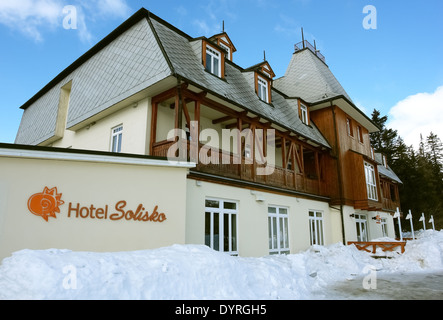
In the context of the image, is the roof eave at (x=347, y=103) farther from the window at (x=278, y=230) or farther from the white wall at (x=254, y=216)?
the window at (x=278, y=230)

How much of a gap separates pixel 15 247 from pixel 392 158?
43810mm

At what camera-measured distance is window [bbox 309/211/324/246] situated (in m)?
16.5

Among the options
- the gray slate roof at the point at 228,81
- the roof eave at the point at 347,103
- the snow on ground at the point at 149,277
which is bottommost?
the snow on ground at the point at 149,277

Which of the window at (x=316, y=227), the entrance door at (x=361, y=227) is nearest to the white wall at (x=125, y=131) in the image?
the window at (x=316, y=227)

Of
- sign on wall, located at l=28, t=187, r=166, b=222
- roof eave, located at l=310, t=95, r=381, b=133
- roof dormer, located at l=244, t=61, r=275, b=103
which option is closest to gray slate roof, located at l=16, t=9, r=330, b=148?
roof dormer, located at l=244, t=61, r=275, b=103

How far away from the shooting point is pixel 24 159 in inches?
277

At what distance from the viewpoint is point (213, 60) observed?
13.3 meters

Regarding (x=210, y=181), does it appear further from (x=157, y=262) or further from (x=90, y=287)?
(x=90, y=287)

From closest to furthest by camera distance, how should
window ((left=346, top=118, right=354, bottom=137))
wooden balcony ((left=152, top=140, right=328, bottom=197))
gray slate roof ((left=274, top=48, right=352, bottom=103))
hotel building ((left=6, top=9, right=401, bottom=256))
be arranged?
hotel building ((left=6, top=9, right=401, bottom=256)) → wooden balcony ((left=152, top=140, right=328, bottom=197)) → window ((left=346, top=118, right=354, bottom=137)) → gray slate roof ((left=274, top=48, right=352, bottom=103))

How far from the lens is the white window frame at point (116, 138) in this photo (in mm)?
12632

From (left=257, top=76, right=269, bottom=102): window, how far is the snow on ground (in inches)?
388

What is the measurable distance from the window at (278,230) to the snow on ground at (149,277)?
4.44 meters

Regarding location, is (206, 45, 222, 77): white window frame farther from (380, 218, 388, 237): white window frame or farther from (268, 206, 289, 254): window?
(380, 218, 388, 237): white window frame

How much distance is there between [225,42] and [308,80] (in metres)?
9.46
